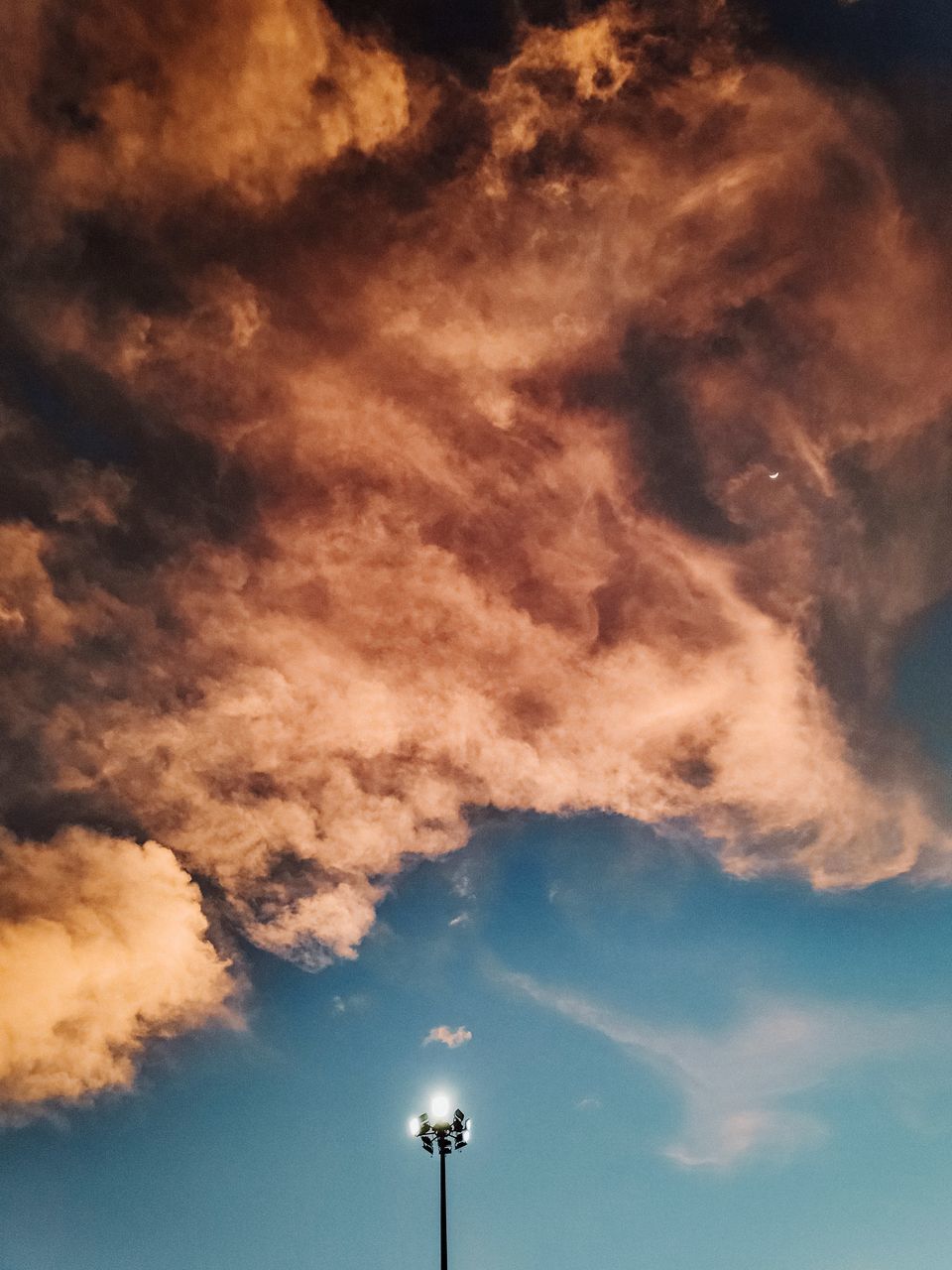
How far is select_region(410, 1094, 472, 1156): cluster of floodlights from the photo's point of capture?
17.5m

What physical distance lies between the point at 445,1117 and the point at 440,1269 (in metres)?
2.91

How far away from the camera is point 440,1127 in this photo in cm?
1761

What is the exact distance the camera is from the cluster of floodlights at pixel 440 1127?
1752cm

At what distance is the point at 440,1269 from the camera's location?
15289mm

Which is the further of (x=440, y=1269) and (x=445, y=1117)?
(x=445, y=1117)

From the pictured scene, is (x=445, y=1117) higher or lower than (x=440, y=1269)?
higher

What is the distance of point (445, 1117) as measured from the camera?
1753 cm
